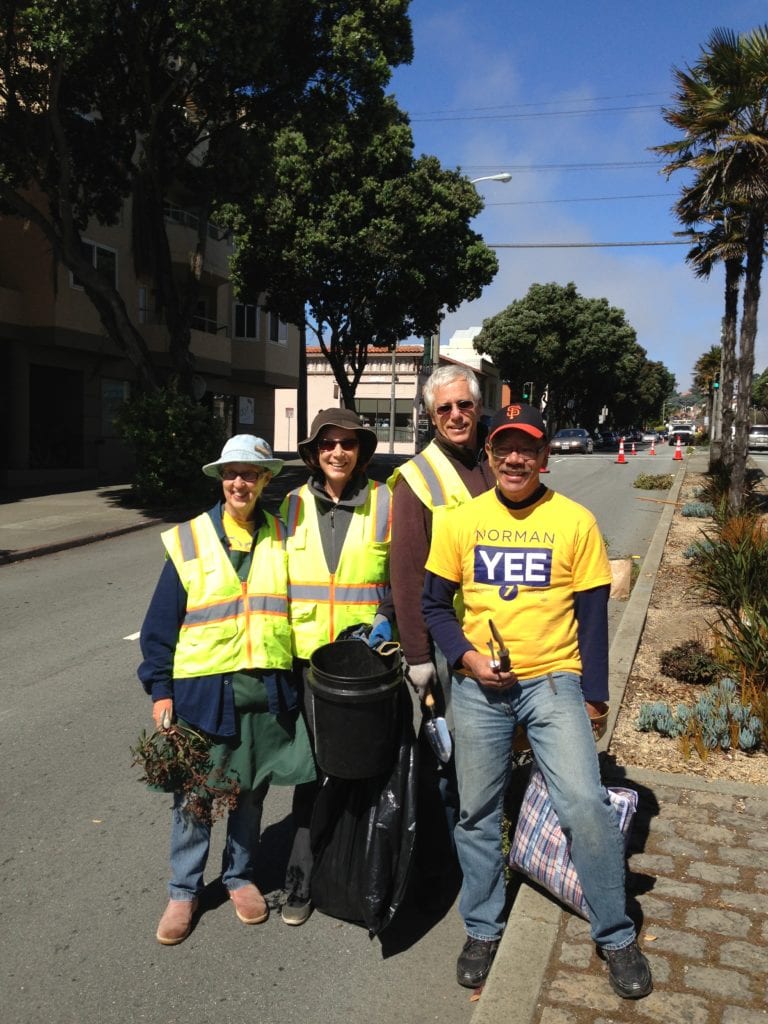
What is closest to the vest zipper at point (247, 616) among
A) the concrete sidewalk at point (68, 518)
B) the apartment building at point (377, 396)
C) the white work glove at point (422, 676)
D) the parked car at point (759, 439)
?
the white work glove at point (422, 676)

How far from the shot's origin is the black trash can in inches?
111

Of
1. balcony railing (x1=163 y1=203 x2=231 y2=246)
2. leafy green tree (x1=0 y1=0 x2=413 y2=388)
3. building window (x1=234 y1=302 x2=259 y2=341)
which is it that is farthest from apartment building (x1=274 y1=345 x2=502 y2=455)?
leafy green tree (x1=0 y1=0 x2=413 y2=388)

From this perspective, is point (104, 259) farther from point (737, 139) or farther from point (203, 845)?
point (203, 845)

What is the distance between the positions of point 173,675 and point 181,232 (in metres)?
24.5

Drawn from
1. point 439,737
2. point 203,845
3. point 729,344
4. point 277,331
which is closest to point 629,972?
point 439,737

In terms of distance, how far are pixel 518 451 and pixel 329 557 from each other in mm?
825

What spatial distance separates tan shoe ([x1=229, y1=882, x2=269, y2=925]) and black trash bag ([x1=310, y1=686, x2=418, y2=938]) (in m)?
0.24

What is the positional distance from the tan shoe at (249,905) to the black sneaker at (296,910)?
0.08m

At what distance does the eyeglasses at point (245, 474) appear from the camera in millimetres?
3086

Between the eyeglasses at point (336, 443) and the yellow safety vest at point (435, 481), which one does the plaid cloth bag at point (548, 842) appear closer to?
the yellow safety vest at point (435, 481)

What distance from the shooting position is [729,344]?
23.2 m

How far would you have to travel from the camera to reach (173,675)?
305 centimetres

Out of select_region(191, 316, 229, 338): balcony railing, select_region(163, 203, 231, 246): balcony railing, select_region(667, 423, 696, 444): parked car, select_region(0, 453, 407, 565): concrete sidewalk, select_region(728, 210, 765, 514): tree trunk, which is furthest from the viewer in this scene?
select_region(667, 423, 696, 444): parked car

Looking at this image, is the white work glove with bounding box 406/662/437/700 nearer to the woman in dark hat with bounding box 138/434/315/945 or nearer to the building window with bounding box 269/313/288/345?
the woman in dark hat with bounding box 138/434/315/945
